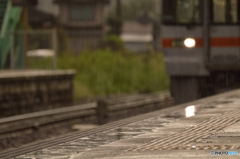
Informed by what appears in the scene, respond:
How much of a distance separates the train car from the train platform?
4.75 meters

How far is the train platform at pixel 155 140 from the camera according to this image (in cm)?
477

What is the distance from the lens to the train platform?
188 inches

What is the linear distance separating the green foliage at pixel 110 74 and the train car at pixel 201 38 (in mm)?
7613

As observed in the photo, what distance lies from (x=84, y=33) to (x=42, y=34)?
35688 mm

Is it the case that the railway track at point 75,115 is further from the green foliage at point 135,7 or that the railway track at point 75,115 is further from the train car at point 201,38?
the green foliage at point 135,7

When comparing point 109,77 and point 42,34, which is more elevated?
point 42,34

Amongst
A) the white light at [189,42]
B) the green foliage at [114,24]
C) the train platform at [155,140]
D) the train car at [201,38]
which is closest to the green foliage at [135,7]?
the green foliage at [114,24]

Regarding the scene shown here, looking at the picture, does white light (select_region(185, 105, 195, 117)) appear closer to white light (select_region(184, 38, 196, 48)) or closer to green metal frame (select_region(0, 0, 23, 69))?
white light (select_region(184, 38, 196, 48))

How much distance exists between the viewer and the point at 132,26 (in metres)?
99.6

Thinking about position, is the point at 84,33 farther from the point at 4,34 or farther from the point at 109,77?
the point at 4,34

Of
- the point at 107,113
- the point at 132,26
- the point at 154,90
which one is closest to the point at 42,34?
the point at 107,113

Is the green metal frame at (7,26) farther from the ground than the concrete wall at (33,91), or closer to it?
farther from the ground

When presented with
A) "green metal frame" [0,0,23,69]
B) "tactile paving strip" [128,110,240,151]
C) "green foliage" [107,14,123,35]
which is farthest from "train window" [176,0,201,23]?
"green foliage" [107,14,123,35]

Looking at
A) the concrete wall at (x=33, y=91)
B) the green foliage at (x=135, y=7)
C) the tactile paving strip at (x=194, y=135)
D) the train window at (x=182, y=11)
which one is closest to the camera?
the tactile paving strip at (x=194, y=135)
